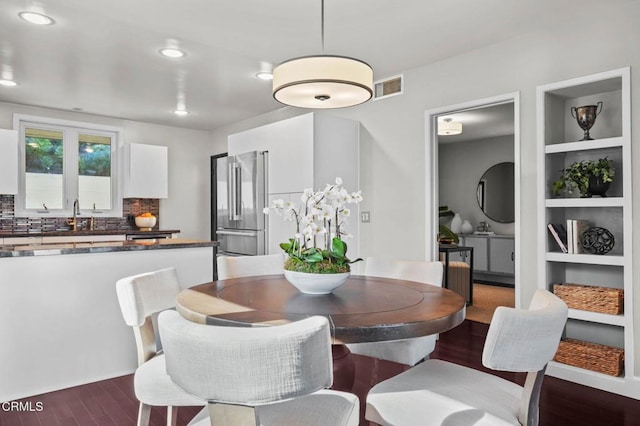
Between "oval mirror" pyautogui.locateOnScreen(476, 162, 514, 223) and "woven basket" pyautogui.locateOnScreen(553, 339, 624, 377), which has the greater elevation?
"oval mirror" pyautogui.locateOnScreen(476, 162, 514, 223)

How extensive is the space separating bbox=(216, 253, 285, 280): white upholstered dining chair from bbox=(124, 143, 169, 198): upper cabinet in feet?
13.0

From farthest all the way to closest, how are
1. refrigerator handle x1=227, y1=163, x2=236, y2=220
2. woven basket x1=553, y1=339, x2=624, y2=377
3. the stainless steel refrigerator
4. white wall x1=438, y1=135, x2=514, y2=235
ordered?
white wall x1=438, y1=135, x2=514, y2=235
refrigerator handle x1=227, y1=163, x2=236, y2=220
the stainless steel refrigerator
woven basket x1=553, y1=339, x2=624, y2=377

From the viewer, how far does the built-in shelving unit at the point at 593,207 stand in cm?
279

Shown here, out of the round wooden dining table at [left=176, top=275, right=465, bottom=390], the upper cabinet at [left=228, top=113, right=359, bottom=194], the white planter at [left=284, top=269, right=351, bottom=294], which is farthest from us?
the upper cabinet at [left=228, top=113, right=359, bottom=194]

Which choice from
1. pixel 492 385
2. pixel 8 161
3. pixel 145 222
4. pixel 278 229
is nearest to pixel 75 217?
pixel 145 222

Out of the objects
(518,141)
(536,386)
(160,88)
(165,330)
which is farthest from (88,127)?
(536,386)

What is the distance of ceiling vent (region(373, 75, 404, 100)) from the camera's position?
425 cm

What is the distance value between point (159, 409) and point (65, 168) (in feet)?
14.8

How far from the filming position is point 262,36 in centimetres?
341

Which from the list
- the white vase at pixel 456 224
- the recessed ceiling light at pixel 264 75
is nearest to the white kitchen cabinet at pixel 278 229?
the recessed ceiling light at pixel 264 75

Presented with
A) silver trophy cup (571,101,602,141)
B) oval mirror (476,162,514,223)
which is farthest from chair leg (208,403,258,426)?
oval mirror (476,162,514,223)

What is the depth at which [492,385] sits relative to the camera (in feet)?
5.20

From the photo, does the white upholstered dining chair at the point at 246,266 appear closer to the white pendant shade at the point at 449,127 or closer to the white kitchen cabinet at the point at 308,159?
the white kitchen cabinet at the point at 308,159

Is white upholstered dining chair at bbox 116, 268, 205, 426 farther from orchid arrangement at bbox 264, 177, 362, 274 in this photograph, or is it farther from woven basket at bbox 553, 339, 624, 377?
woven basket at bbox 553, 339, 624, 377
